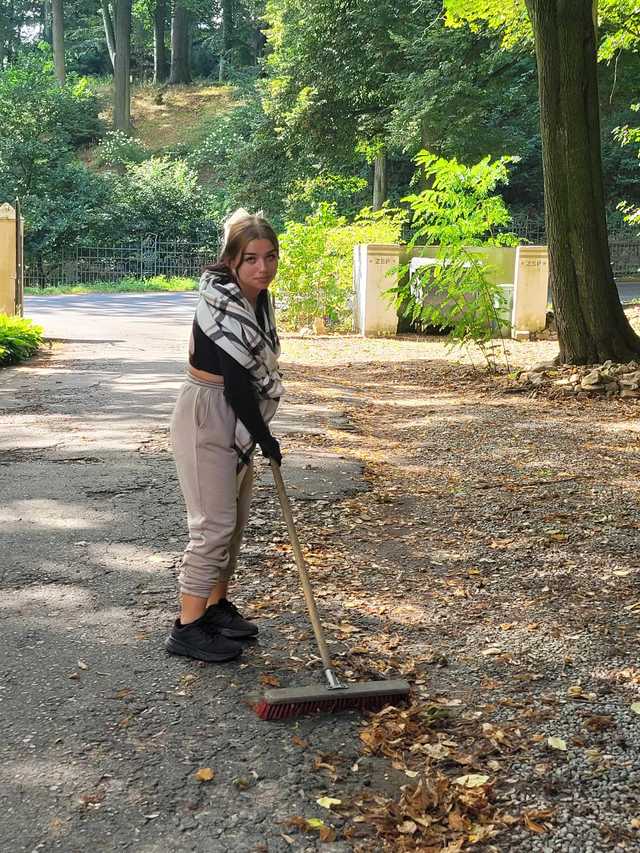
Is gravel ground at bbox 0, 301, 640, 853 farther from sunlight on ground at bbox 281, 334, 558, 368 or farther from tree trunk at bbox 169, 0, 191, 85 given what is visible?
tree trunk at bbox 169, 0, 191, 85

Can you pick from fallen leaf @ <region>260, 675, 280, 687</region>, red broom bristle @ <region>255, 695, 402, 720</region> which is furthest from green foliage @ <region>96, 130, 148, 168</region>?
red broom bristle @ <region>255, 695, 402, 720</region>

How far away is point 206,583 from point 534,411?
6.57 meters

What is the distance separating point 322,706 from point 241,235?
1.66m

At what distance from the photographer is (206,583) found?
3824mm

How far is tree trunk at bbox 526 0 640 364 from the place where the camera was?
1151 centimetres

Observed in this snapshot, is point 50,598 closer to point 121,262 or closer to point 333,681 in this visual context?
point 333,681

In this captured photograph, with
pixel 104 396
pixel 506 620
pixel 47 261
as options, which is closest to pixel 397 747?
pixel 506 620

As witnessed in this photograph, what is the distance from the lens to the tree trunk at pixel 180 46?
53.5 meters

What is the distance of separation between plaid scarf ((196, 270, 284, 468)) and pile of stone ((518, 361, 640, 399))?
734cm

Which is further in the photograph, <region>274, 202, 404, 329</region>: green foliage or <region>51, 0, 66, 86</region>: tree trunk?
<region>51, 0, 66, 86</region>: tree trunk

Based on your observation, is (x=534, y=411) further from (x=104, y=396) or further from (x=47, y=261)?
(x=47, y=261)

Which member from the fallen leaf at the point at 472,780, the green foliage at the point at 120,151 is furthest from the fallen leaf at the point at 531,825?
the green foliage at the point at 120,151

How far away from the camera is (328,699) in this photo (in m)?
3.44

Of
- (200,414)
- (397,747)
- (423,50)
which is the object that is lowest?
(397,747)
